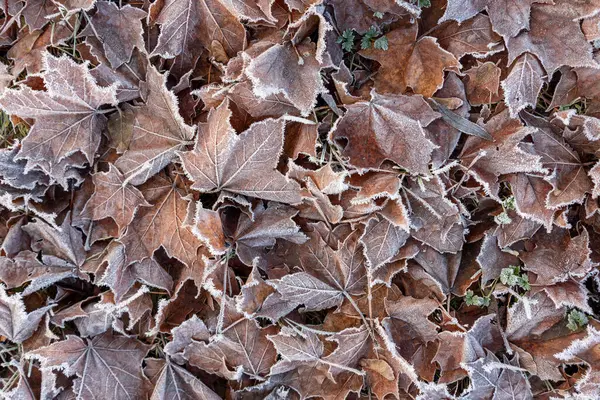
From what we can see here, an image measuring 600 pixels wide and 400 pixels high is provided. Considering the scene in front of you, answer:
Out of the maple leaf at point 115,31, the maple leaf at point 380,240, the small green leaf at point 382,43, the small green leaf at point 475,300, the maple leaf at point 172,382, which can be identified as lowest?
the maple leaf at point 172,382

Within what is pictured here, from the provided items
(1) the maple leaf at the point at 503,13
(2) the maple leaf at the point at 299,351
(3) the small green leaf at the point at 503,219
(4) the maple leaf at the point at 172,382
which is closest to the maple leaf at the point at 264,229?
(2) the maple leaf at the point at 299,351

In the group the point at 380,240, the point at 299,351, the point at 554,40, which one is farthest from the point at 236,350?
the point at 554,40

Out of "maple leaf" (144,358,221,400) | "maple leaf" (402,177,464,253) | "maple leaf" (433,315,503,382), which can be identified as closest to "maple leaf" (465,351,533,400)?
"maple leaf" (433,315,503,382)

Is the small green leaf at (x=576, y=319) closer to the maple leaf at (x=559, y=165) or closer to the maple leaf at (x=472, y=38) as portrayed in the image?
the maple leaf at (x=559, y=165)

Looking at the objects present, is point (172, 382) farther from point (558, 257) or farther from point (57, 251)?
point (558, 257)

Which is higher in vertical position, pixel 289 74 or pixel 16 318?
pixel 289 74

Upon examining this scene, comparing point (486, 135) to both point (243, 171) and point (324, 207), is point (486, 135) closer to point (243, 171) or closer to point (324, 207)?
point (324, 207)
